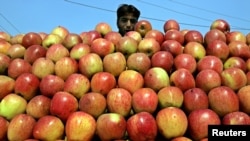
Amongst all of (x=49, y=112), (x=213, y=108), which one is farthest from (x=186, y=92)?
(x=49, y=112)

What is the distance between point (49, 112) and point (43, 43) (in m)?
1.14

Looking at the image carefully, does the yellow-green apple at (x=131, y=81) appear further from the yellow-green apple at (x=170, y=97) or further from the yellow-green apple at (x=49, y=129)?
the yellow-green apple at (x=49, y=129)

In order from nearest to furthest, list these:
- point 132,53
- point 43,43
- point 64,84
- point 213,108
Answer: point 213,108, point 64,84, point 132,53, point 43,43

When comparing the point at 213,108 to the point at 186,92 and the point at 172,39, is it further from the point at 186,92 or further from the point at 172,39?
the point at 172,39

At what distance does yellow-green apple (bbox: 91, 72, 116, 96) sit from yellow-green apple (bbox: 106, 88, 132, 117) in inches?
3.5

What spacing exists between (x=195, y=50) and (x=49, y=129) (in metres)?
1.80

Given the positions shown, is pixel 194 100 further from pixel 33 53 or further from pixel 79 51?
pixel 33 53

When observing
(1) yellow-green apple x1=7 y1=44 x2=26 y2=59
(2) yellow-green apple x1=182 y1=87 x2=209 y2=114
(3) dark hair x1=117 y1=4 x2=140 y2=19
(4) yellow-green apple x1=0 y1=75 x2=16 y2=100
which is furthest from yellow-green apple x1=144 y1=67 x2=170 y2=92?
(3) dark hair x1=117 y1=4 x2=140 y2=19

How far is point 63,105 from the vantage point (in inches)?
120

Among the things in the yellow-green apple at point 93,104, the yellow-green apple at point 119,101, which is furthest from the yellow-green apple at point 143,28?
the yellow-green apple at point 93,104

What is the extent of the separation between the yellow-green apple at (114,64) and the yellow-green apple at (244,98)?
3.96 ft

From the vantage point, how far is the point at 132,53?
3666 mm

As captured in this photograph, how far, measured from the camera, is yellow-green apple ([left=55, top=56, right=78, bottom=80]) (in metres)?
3.40

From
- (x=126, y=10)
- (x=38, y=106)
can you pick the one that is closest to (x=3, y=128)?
(x=38, y=106)
